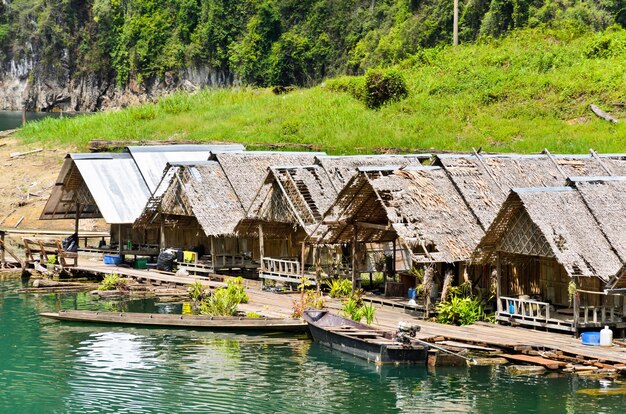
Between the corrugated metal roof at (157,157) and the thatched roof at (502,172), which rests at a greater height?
the corrugated metal roof at (157,157)

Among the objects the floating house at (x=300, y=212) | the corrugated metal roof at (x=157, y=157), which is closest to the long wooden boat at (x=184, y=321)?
the floating house at (x=300, y=212)

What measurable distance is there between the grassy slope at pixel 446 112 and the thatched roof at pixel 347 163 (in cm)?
1131

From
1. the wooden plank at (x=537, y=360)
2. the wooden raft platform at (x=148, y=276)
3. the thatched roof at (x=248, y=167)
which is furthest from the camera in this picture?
the thatched roof at (x=248, y=167)

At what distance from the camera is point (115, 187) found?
40.6m

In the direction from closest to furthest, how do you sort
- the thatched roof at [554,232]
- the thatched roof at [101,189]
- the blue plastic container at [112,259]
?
the thatched roof at [554,232]
the thatched roof at [101,189]
the blue plastic container at [112,259]

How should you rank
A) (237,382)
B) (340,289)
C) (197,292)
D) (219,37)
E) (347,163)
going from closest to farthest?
1. (237,382)
2. (197,292)
3. (340,289)
4. (347,163)
5. (219,37)

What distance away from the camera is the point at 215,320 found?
2886cm

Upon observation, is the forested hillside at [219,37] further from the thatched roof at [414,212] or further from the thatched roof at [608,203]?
the thatched roof at [608,203]

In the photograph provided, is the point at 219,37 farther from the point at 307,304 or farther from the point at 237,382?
the point at 237,382

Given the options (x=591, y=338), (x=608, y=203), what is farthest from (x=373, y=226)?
(x=591, y=338)

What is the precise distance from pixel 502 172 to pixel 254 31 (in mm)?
76968

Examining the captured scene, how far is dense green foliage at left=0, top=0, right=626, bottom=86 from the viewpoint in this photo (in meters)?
73.5

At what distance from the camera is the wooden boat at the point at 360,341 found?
965 inches

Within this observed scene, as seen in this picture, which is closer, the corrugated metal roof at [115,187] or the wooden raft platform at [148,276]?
the wooden raft platform at [148,276]
